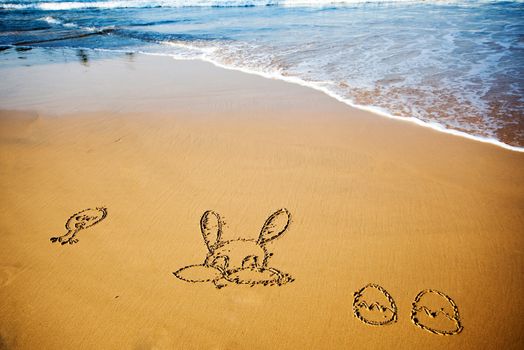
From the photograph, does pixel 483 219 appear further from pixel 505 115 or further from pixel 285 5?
pixel 285 5

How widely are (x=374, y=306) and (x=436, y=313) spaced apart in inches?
15.7

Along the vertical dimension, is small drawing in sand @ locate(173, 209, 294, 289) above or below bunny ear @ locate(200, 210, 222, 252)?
below

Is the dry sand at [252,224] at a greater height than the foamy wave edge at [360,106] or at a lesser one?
lesser

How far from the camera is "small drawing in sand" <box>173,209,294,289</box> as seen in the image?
225cm

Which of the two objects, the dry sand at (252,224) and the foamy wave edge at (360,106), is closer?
the dry sand at (252,224)

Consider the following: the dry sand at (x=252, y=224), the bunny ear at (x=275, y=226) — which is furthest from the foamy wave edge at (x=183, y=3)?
the bunny ear at (x=275, y=226)

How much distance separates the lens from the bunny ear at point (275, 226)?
2566 mm

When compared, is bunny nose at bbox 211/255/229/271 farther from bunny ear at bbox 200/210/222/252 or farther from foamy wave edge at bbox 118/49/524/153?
foamy wave edge at bbox 118/49/524/153

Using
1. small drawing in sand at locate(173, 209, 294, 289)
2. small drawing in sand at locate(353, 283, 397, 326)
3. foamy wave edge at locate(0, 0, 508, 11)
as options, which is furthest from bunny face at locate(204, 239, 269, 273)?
foamy wave edge at locate(0, 0, 508, 11)

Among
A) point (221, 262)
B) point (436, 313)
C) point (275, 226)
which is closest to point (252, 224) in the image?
point (275, 226)

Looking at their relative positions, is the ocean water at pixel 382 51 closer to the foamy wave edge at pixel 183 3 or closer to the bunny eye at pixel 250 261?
the bunny eye at pixel 250 261

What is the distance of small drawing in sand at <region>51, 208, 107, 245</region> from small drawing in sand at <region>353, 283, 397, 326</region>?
231 cm

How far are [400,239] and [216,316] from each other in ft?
5.26

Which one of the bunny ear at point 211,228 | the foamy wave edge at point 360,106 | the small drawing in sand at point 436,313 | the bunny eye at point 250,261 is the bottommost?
the small drawing in sand at point 436,313
